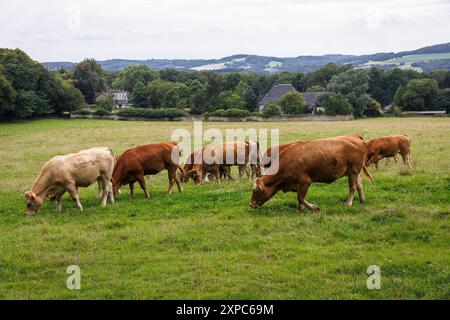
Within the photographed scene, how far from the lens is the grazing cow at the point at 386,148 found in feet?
71.9

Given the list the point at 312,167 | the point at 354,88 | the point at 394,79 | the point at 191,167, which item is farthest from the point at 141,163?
the point at 394,79

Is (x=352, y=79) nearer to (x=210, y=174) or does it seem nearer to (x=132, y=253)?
(x=210, y=174)

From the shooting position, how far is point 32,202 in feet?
48.5

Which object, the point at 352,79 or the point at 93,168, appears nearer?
the point at 93,168

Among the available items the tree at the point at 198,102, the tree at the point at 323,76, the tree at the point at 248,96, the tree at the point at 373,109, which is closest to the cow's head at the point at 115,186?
the tree at the point at 373,109

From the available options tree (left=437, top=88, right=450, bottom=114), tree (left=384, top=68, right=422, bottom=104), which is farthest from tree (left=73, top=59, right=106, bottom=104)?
tree (left=437, top=88, right=450, bottom=114)

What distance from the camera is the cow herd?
13.6 metres

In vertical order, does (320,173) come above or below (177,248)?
above

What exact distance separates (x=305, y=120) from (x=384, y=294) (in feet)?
217

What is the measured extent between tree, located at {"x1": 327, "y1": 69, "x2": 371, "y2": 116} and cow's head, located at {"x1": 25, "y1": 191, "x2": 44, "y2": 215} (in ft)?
250

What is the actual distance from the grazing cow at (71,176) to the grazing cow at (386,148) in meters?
11.0

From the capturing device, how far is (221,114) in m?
78.4

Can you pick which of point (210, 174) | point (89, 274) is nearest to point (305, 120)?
point (210, 174)

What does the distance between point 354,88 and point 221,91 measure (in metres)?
29.9
